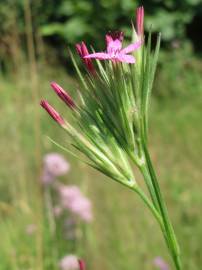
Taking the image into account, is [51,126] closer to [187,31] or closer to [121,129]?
[187,31]

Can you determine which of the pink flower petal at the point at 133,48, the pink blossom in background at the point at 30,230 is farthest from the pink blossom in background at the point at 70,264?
the pink flower petal at the point at 133,48

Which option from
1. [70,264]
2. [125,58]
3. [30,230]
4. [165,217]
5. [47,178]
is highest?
[47,178]

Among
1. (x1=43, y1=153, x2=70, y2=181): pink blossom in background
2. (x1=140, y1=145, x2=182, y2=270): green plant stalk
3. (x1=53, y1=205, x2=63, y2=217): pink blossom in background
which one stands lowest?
(x1=140, y1=145, x2=182, y2=270): green plant stalk

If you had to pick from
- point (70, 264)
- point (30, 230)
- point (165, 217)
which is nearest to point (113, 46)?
point (165, 217)

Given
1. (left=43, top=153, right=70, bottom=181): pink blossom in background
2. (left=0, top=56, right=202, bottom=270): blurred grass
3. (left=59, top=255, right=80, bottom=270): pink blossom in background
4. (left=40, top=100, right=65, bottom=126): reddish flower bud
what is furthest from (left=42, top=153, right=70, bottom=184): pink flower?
(left=40, top=100, right=65, bottom=126): reddish flower bud

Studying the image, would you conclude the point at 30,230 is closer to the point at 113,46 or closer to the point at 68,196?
the point at 68,196

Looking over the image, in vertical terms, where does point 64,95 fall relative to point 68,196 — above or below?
below

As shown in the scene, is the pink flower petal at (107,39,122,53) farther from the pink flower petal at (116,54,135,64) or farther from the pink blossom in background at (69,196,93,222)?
the pink blossom in background at (69,196,93,222)
